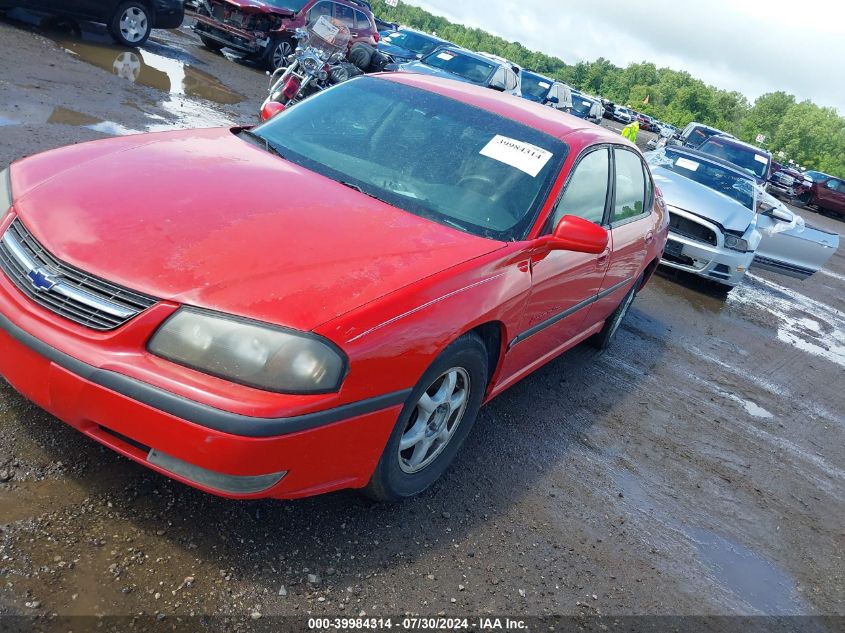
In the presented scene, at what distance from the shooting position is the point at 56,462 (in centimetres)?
267

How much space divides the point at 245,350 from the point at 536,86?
17058 mm

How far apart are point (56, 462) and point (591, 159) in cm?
295

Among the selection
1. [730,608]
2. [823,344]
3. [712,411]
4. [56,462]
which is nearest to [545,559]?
[730,608]

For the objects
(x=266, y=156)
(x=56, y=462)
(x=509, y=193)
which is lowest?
(x=56, y=462)

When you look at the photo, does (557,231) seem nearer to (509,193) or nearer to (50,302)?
(509,193)

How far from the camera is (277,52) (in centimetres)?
1471

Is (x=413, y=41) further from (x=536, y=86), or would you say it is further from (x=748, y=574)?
(x=748, y=574)

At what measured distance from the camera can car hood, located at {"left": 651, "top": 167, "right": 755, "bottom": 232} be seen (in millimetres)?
8508

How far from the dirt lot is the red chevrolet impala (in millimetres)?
304

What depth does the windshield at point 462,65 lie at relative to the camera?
Result: 14.3 m

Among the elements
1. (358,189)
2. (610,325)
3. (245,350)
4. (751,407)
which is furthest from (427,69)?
(245,350)

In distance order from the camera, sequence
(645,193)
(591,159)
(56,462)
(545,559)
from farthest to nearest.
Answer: (645,193)
(591,159)
(545,559)
(56,462)

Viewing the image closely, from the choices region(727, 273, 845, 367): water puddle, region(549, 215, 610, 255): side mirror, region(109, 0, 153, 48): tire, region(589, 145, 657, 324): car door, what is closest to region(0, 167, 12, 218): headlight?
region(549, 215, 610, 255): side mirror

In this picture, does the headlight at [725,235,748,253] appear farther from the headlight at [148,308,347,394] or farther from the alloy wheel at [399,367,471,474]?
the headlight at [148,308,347,394]
